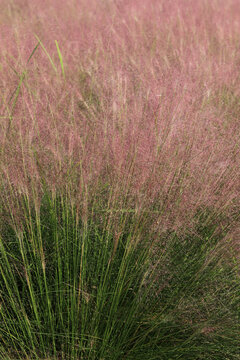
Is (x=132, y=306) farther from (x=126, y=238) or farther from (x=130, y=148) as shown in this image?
(x=130, y=148)

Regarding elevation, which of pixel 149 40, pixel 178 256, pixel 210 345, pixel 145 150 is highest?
pixel 145 150

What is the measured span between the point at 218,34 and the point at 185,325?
7.57 ft

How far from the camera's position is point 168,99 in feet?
4.12

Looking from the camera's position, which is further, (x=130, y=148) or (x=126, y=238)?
(x=126, y=238)

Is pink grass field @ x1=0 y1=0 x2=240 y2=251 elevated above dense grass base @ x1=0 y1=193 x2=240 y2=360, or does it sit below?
above

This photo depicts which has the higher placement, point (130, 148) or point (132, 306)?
point (130, 148)

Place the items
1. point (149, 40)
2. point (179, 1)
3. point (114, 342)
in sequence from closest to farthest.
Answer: point (114, 342)
point (149, 40)
point (179, 1)

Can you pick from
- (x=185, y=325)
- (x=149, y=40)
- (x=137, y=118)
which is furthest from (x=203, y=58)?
(x=185, y=325)

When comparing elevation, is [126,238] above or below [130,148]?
below

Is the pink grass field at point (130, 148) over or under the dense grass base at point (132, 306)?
over

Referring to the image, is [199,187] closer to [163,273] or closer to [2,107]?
[163,273]

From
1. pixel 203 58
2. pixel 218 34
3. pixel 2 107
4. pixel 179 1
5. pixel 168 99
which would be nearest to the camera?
pixel 168 99

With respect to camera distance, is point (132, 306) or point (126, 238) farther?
point (126, 238)

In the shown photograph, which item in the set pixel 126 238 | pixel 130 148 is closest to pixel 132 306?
pixel 126 238
